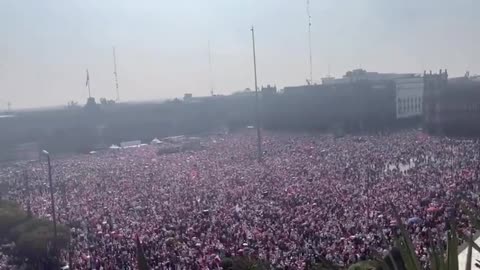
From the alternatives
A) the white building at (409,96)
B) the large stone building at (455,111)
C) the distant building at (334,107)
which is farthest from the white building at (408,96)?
the large stone building at (455,111)

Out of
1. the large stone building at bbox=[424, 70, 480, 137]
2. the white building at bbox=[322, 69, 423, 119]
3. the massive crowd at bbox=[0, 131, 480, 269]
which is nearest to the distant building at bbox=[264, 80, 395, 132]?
the white building at bbox=[322, 69, 423, 119]

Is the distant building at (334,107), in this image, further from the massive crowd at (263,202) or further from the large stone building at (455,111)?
the massive crowd at (263,202)

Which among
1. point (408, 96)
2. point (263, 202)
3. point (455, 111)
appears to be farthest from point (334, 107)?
point (263, 202)

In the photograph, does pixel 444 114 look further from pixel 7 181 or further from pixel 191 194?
pixel 7 181

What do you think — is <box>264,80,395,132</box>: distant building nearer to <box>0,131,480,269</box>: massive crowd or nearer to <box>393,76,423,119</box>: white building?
<box>393,76,423,119</box>: white building

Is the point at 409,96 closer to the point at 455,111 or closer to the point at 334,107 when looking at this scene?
the point at 334,107
